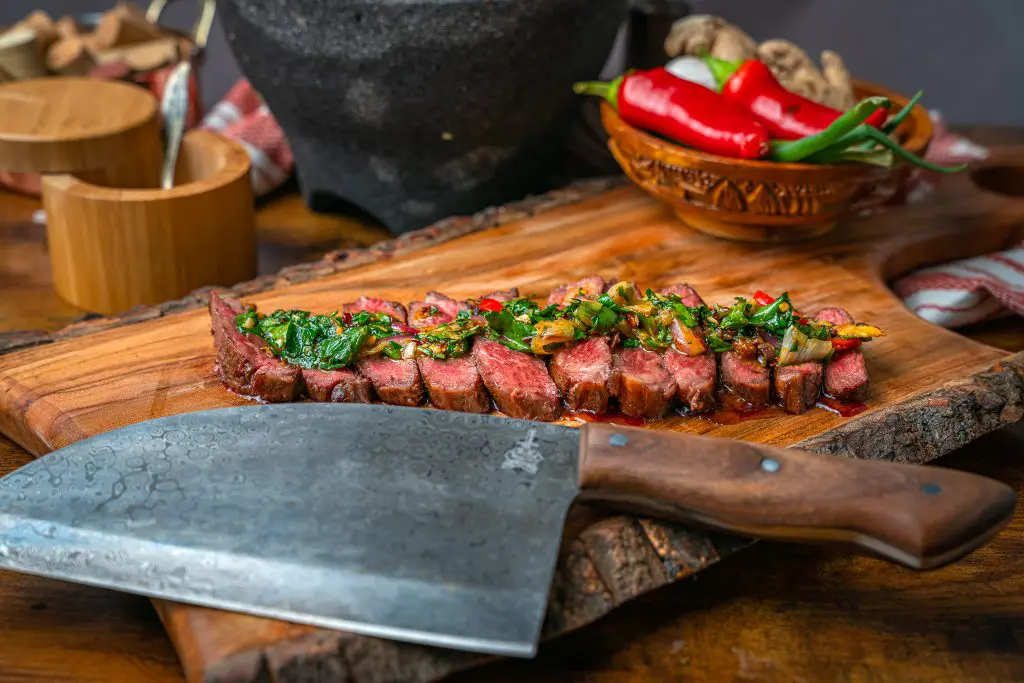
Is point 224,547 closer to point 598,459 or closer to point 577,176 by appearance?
point 598,459

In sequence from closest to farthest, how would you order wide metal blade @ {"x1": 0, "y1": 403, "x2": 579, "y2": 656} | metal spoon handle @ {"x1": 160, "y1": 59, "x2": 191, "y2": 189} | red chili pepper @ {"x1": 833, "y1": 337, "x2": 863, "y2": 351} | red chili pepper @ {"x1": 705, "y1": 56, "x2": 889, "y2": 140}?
wide metal blade @ {"x1": 0, "y1": 403, "x2": 579, "y2": 656}
red chili pepper @ {"x1": 833, "y1": 337, "x2": 863, "y2": 351}
red chili pepper @ {"x1": 705, "y1": 56, "x2": 889, "y2": 140}
metal spoon handle @ {"x1": 160, "y1": 59, "x2": 191, "y2": 189}

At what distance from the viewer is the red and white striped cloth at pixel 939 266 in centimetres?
239

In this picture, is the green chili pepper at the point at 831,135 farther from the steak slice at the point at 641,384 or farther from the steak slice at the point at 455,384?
the steak slice at the point at 455,384

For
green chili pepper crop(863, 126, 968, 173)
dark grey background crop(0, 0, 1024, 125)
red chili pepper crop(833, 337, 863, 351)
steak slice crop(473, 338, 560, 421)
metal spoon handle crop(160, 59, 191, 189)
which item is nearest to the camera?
steak slice crop(473, 338, 560, 421)

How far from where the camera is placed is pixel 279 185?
307cm

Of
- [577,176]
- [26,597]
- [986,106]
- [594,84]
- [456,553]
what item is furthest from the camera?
[986,106]

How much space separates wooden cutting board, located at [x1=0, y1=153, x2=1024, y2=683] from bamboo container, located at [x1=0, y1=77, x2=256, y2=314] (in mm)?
251

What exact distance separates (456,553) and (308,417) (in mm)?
383

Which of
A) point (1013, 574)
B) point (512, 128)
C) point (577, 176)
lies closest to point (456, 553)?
point (1013, 574)

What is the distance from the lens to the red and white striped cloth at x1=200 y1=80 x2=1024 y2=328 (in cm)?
239

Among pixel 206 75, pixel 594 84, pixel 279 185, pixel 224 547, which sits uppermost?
pixel 594 84

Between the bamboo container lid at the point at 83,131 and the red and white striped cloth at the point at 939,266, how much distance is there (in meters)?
0.42

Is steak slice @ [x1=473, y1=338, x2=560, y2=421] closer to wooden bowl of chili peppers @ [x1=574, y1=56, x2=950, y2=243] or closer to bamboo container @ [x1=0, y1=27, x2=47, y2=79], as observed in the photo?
wooden bowl of chili peppers @ [x1=574, y1=56, x2=950, y2=243]

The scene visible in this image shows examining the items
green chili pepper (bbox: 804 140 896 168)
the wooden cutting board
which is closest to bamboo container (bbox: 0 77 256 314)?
the wooden cutting board
